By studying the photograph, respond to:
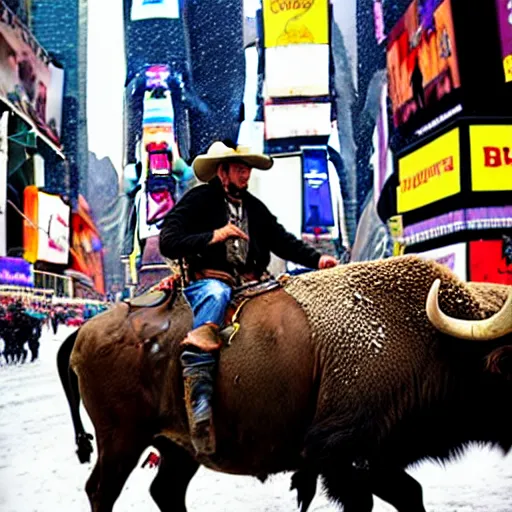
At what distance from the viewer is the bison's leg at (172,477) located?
3.33 m

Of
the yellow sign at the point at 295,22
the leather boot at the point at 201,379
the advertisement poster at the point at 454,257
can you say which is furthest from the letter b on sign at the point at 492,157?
the leather boot at the point at 201,379

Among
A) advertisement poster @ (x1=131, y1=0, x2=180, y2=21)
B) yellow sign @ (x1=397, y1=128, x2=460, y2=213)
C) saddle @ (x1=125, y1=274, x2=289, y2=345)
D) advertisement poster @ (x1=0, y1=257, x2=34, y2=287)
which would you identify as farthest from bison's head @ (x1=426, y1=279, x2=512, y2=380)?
advertisement poster @ (x1=131, y1=0, x2=180, y2=21)

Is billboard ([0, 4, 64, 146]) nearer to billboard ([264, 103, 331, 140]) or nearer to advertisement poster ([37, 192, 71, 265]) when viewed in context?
advertisement poster ([37, 192, 71, 265])

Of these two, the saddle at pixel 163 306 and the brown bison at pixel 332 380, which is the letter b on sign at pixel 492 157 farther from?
the saddle at pixel 163 306

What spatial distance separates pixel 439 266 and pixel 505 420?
60cm

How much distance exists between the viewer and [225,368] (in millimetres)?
2867

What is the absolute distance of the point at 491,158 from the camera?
375 cm

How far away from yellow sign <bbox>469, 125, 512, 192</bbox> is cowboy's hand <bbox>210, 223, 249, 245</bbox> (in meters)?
1.36

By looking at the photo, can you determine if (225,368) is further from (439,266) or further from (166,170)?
(166,170)

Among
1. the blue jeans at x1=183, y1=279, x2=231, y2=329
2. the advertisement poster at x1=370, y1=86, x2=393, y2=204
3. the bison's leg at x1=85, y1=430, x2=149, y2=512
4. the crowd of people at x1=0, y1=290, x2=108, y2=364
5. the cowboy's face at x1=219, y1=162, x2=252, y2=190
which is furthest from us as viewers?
the advertisement poster at x1=370, y1=86, x2=393, y2=204

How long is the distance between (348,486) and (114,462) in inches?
38.5

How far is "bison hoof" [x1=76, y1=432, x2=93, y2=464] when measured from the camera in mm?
3266

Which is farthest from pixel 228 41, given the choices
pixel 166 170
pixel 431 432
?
pixel 431 432

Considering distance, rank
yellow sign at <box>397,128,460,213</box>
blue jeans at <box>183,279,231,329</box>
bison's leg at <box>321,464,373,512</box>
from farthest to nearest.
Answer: yellow sign at <box>397,128,460,213</box> → blue jeans at <box>183,279,231,329</box> → bison's leg at <box>321,464,373,512</box>
